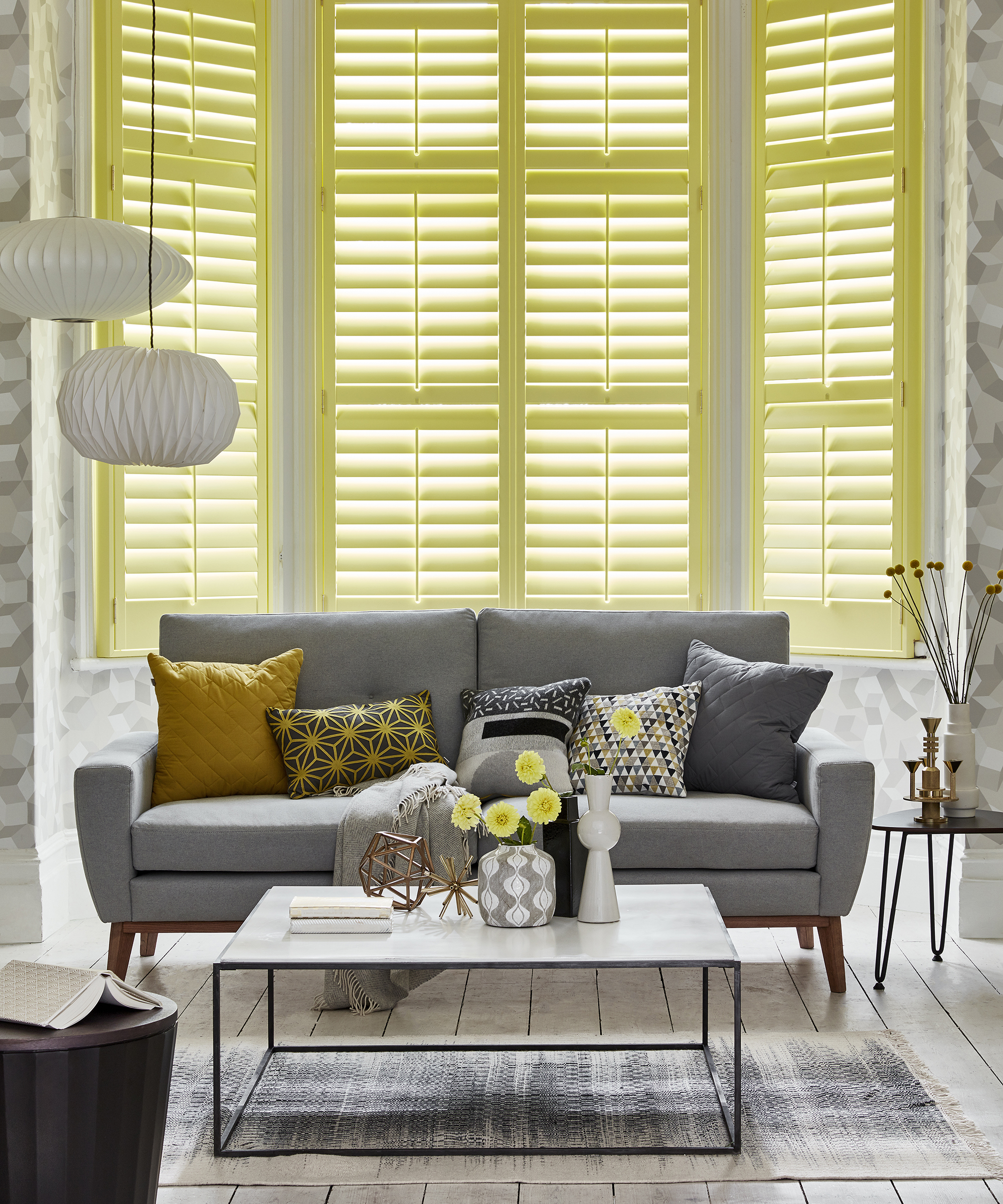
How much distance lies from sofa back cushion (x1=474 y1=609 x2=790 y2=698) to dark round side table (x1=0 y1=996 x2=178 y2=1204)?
1926mm

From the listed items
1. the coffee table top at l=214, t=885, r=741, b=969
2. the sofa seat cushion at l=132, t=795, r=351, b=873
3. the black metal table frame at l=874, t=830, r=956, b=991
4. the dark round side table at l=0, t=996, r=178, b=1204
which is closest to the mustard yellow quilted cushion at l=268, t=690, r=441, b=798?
the sofa seat cushion at l=132, t=795, r=351, b=873

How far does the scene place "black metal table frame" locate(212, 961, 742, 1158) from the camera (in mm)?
2113

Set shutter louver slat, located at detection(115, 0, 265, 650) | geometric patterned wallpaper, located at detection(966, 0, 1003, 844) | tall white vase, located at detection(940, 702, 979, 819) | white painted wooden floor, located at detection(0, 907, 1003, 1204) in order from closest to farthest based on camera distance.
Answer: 1. white painted wooden floor, located at detection(0, 907, 1003, 1204)
2. tall white vase, located at detection(940, 702, 979, 819)
3. geometric patterned wallpaper, located at detection(966, 0, 1003, 844)
4. shutter louver slat, located at detection(115, 0, 265, 650)

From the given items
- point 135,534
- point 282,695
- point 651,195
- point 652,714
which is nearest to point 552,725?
point 652,714

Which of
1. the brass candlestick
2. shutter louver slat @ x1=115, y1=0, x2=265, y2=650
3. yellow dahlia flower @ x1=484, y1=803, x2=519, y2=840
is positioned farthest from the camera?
shutter louver slat @ x1=115, y1=0, x2=265, y2=650

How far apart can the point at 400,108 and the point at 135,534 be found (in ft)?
5.49

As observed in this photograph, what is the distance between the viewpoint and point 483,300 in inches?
159

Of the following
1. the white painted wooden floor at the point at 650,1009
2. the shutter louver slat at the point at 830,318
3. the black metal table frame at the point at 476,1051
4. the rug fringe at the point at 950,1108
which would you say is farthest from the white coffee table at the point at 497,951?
the shutter louver slat at the point at 830,318

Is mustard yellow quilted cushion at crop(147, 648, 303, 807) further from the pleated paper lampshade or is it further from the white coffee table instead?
the white coffee table

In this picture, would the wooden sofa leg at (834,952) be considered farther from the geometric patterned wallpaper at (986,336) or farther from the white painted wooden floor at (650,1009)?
the geometric patterned wallpaper at (986,336)

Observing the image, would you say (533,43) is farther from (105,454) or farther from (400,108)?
(105,454)

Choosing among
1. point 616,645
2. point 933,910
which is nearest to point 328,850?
point 616,645

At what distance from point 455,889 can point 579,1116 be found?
0.49 meters

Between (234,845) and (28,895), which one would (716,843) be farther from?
(28,895)
